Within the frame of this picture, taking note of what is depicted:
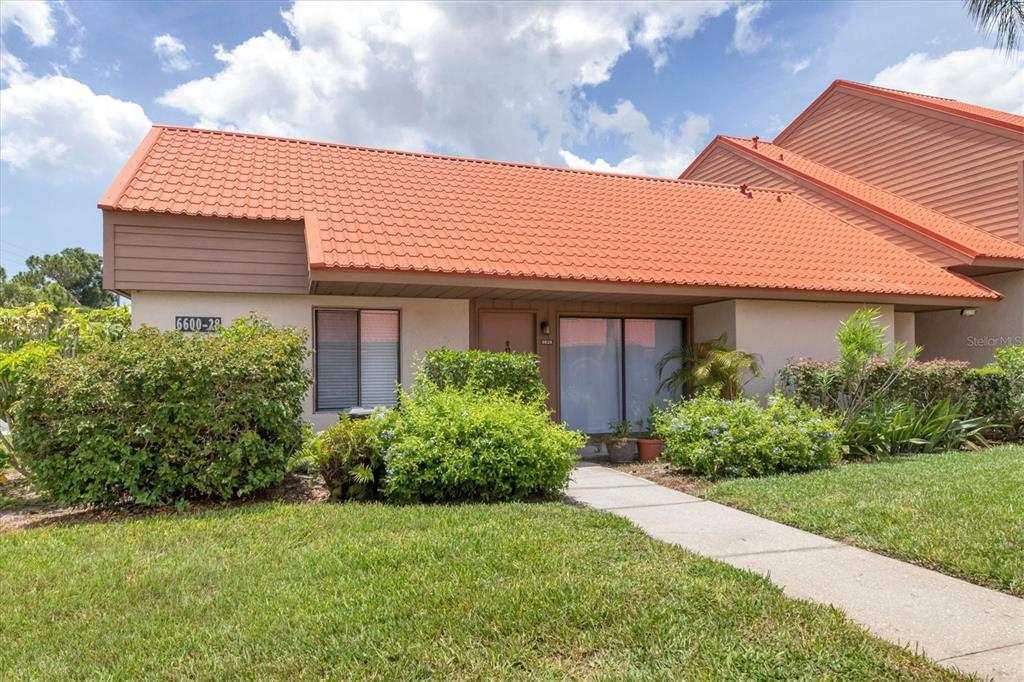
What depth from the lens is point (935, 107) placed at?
52.8ft

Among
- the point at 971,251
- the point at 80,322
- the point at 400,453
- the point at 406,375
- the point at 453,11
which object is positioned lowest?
the point at 400,453

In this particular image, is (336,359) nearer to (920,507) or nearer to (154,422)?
(154,422)

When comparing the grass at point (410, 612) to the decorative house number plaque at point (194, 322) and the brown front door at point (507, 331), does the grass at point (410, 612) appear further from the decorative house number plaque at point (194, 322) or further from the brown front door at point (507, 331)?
the brown front door at point (507, 331)

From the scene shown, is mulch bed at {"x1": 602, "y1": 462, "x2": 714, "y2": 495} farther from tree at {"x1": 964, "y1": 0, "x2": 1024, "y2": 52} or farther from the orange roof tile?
the orange roof tile

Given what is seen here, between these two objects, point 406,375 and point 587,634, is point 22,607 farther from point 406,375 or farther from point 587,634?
point 406,375

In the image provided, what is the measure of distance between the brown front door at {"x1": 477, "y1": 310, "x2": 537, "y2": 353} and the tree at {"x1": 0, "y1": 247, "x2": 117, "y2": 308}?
32.8 metres

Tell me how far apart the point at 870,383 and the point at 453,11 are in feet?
31.0

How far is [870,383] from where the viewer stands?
10422mm

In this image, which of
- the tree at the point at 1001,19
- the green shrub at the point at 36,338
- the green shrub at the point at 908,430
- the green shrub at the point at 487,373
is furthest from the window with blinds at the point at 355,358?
the tree at the point at 1001,19

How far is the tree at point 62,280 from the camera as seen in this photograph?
114 ft

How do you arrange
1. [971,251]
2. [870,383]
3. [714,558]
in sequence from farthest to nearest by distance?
[971,251] < [870,383] < [714,558]

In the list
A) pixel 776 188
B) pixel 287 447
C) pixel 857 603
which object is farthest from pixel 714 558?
pixel 776 188

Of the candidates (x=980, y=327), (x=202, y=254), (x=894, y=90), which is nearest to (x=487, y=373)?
(x=202, y=254)

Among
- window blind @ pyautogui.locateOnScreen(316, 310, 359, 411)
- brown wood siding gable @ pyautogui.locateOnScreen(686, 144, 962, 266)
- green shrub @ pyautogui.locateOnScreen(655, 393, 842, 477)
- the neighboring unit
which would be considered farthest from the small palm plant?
brown wood siding gable @ pyautogui.locateOnScreen(686, 144, 962, 266)
